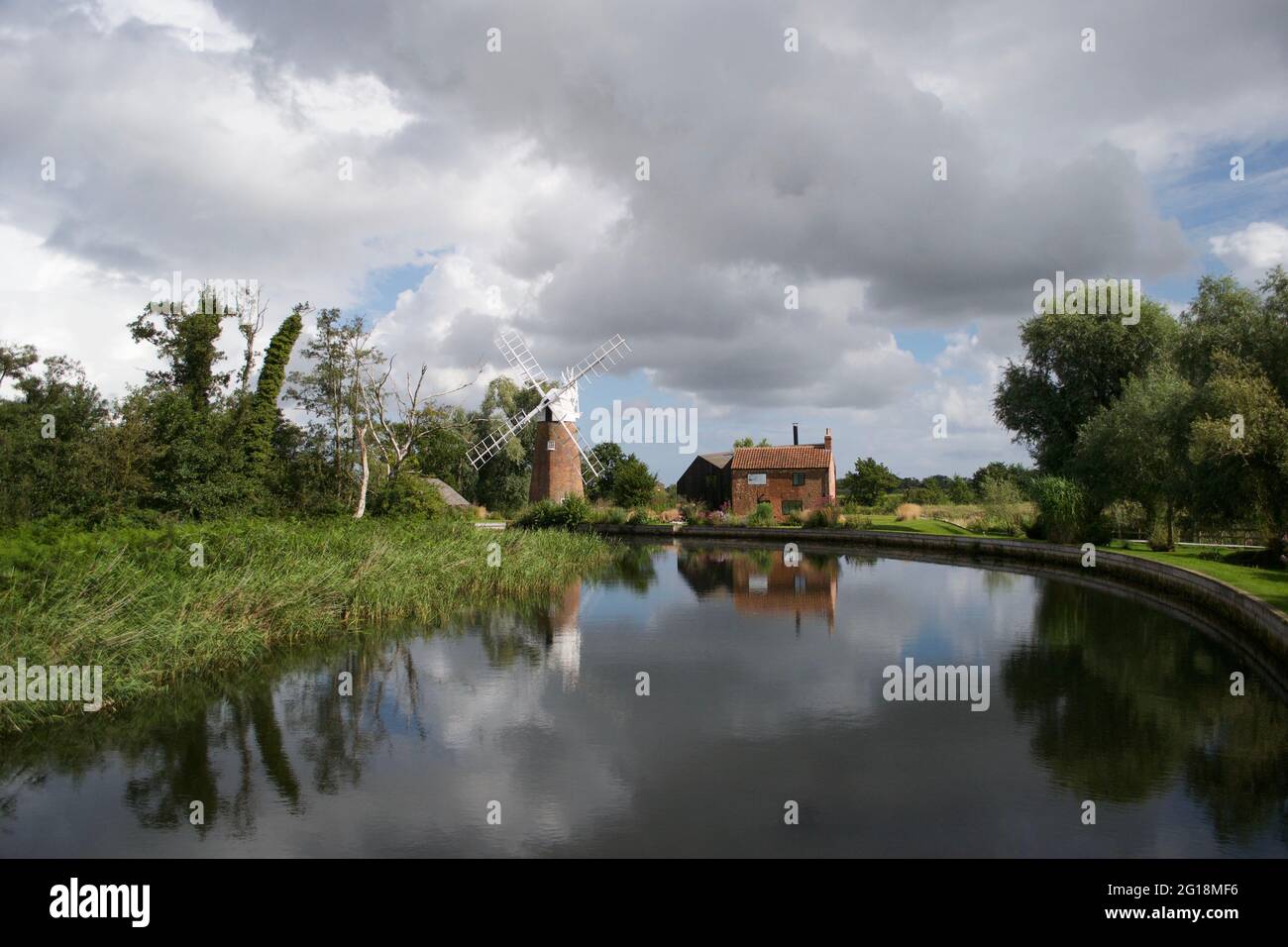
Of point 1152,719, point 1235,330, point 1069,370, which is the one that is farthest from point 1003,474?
point 1152,719

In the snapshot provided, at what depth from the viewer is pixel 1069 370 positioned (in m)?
35.4

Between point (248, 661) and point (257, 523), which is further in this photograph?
point (257, 523)

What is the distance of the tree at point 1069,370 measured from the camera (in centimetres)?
3384

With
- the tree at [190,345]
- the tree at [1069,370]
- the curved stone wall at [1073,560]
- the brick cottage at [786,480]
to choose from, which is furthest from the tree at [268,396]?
the brick cottage at [786,480]

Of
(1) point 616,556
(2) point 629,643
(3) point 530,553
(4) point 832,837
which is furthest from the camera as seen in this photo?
(1) point 616,556

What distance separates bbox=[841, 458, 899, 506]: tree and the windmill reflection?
77.2ft

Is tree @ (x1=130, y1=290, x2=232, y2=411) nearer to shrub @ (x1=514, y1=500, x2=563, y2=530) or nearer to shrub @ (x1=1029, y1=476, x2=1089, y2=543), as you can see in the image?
shrub @ (x1=514, y1=500, x2=563, y2=530)

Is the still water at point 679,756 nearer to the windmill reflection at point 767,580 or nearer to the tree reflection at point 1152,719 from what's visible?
the tree reflection at point 1152,719

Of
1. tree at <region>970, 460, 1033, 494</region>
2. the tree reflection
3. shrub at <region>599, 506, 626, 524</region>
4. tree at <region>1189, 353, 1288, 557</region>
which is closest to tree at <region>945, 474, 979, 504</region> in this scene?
tree at <region>970, 460, 1033, 494</region>
